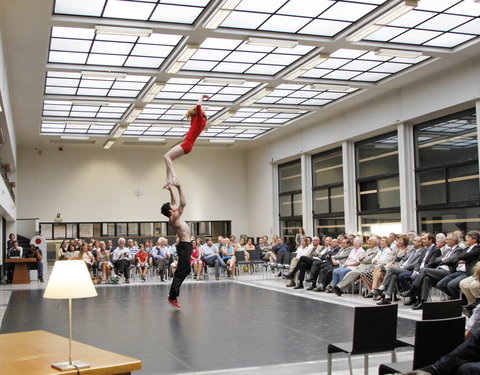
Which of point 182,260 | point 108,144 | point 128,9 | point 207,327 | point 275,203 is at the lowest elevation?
point 207,327

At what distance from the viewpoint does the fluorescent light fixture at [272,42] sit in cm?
1309

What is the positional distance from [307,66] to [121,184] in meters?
15.1

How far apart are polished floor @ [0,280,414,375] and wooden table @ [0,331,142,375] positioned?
2.33 meters

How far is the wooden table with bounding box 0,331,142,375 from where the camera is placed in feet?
11.9

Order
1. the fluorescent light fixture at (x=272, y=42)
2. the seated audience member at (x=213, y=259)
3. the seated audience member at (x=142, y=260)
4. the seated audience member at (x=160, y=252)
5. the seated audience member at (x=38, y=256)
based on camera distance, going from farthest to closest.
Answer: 1. the seated audience member at (x=160, y=252)
2. the seated audience member at (x=213, y=259)
3. the seated audience member at (x=38, y=256)
4. the seated audience member at (x=142, y=260)
5. the fluorescent light fixture at (x=272, y=42)

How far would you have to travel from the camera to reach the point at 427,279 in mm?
10914

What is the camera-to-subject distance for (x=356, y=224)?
20859 millimetres

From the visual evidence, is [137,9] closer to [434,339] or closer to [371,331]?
[371,331]

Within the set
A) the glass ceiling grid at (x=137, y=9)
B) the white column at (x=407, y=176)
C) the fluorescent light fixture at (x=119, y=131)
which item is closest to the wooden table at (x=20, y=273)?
the fluorescent light fixture at (x=119, y=131)

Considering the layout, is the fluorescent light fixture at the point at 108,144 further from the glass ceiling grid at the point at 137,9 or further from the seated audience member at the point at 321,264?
the glass ceiling grid at the point at 137,9

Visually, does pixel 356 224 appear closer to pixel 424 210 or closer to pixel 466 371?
pixel 424 210

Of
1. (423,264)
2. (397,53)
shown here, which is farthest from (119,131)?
(423,264)

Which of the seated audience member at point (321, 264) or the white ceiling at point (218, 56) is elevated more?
the white ceiling at point (218, 56)

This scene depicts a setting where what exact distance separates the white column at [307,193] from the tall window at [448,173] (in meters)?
6.89
